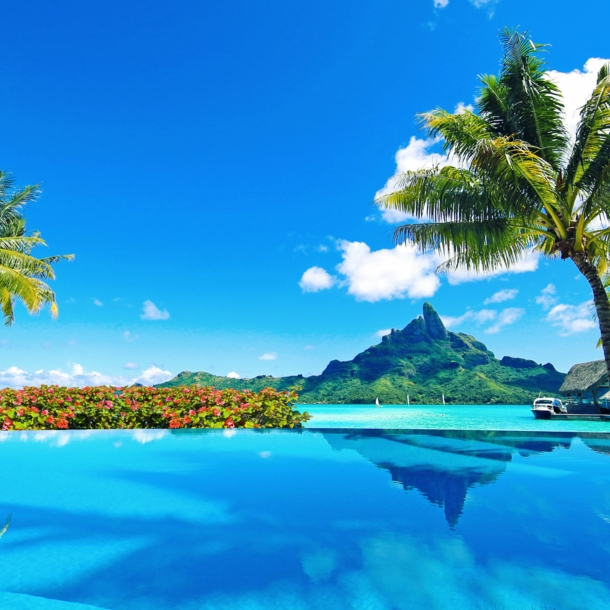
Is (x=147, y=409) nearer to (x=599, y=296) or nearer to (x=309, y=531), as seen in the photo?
(x=309, y=531)

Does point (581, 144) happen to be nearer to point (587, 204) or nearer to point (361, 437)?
point (587, 204)

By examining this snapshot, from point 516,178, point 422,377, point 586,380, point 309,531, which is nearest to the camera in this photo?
point 309,531

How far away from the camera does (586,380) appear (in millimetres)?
22094

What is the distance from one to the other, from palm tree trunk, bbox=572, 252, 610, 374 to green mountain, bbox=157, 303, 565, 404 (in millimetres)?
42813

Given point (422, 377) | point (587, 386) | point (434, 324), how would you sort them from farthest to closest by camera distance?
point (434, 324)
point (422, 377)
point (587, 386)

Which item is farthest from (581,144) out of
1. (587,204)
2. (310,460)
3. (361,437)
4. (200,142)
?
(200,142)

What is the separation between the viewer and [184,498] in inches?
116

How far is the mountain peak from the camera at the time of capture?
7519 centimetres

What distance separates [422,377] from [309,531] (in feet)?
200

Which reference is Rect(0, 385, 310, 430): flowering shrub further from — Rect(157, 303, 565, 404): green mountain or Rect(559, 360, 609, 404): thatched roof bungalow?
Rect(157, 303, 565, 404): green mountain

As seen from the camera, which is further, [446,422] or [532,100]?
[446,422]

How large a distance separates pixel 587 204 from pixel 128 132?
16.4 m

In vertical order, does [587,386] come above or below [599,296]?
below

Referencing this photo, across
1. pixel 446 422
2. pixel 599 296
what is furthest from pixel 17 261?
Result: pixel 446 422
